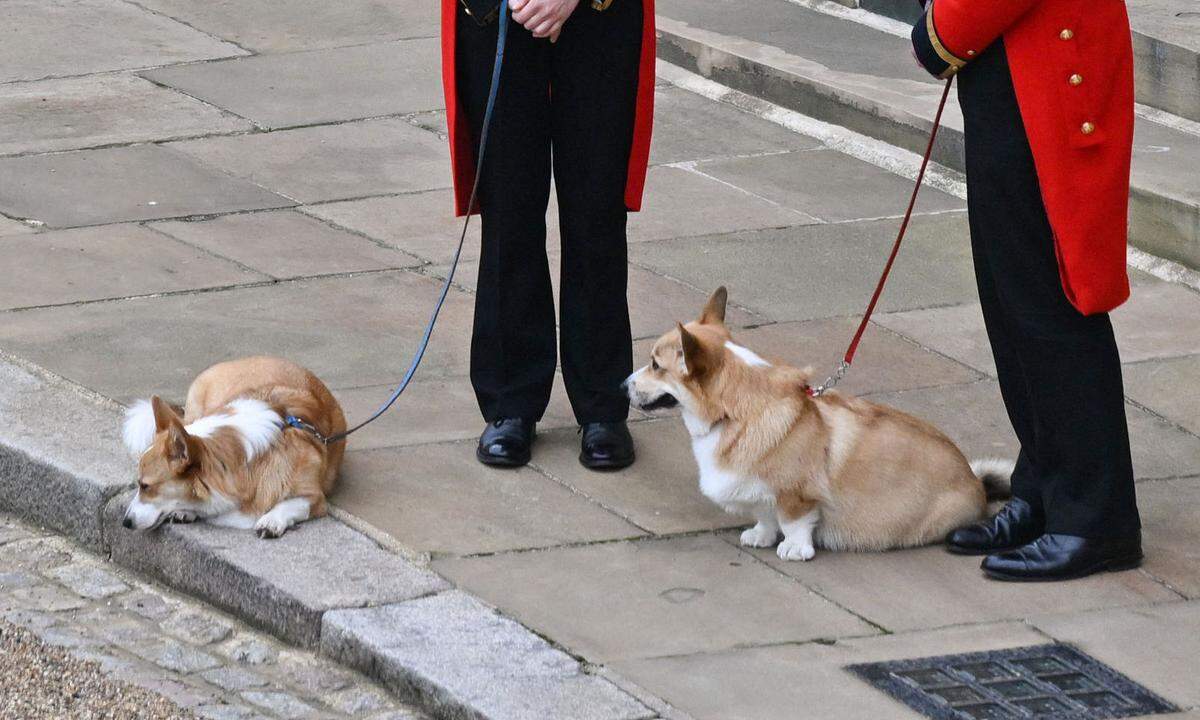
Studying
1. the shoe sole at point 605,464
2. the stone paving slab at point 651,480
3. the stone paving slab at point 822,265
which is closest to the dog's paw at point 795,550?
the stone paving slab at point 651,480

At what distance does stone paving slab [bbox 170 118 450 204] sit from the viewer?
27.0 ft

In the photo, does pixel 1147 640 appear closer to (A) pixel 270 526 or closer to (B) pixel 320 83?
(A) pixel 270 526

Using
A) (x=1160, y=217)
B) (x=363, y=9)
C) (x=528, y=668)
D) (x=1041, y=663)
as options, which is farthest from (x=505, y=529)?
(x=363, y=9)

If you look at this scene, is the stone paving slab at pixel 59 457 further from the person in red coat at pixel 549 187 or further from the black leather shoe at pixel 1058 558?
the black leather shoe at pixel 1058 558

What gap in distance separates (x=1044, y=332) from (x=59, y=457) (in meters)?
2.84

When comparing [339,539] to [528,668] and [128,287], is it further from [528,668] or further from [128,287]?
[128,287]

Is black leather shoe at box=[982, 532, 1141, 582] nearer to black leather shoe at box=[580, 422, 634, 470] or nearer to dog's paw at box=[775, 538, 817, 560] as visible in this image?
dog's paw at box=[775, 538, 817, 560]

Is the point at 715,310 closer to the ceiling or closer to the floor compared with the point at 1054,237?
closer to the floor

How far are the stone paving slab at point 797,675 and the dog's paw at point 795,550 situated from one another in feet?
1.49

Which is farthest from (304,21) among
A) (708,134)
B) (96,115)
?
(708,134)

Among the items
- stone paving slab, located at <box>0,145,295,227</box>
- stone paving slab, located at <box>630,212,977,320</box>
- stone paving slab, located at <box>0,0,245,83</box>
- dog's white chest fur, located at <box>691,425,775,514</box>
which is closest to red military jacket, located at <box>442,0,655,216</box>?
dog's white chest fur, located at <box>691,425,775,514</box>

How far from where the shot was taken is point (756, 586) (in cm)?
470

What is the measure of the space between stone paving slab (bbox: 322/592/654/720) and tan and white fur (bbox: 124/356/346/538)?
1.83 ft

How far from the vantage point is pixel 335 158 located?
8.62 meters
